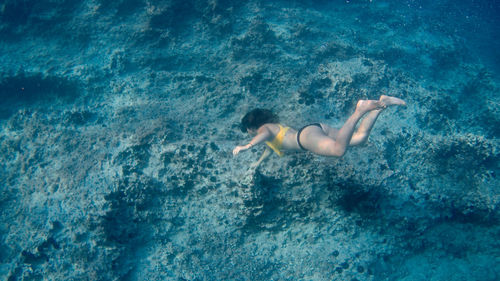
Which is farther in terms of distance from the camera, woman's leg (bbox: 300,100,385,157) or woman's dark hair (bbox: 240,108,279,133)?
woman's dark hair (bbox: 240,108,279,133)

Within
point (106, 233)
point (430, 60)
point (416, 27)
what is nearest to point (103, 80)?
point (106, 233)

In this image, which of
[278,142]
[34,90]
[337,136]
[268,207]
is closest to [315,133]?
[337,136]

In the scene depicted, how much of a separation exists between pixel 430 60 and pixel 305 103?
6.35m

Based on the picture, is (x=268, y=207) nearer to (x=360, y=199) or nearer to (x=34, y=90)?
(x=360, y=199)

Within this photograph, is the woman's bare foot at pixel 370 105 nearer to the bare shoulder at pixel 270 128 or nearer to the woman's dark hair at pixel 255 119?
the bare shoulder at pixel 270 128

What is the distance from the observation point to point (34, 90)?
679 cm

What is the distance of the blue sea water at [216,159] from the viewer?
4039mm

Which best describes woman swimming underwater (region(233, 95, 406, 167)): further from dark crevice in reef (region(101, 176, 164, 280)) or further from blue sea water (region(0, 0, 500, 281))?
dark crevice in reef (region(101, 176, 164, 280))

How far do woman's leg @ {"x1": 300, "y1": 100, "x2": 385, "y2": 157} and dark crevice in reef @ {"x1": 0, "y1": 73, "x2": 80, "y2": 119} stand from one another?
654 centimetres

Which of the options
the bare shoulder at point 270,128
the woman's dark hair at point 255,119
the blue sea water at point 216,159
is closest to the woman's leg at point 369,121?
the blue sea water at point 216,159

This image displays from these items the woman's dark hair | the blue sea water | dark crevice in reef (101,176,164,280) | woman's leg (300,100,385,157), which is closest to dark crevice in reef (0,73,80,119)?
the blue sea water

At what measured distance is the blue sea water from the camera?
159 inches

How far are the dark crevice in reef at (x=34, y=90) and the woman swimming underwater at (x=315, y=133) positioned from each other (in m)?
5.66

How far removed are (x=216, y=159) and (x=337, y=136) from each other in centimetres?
A: 217
